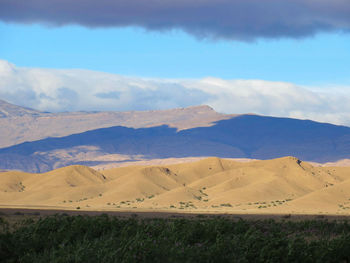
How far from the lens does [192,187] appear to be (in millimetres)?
121188

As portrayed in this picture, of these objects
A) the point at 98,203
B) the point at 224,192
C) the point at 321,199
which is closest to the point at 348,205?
the point at 321,199

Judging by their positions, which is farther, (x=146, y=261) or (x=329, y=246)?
(x=329, y=246)

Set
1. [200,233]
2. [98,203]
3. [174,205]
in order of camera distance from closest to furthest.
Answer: [200,233] < [174,205] < [98,203]

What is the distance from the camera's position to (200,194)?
113 metres

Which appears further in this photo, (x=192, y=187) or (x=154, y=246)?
(x=192, y=187)

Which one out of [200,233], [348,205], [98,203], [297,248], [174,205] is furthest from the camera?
[98,203]

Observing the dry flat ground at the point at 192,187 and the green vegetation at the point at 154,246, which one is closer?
the green vegetation at the point at 154,246

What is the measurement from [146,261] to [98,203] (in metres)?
93.5

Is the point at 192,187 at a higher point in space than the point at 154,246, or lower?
lower

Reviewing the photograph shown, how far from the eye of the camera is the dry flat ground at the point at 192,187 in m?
97.4

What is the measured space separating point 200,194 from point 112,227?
90205 millimetres

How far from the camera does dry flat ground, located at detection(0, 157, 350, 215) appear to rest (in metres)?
97.4

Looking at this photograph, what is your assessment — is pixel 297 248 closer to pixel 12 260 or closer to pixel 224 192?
pixel 12 260

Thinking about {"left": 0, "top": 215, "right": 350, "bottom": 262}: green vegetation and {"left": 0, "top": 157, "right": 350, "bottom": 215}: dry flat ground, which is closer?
{"left": 0, "top": 215, "right": 350, "bottom": 262}: green vegetation
